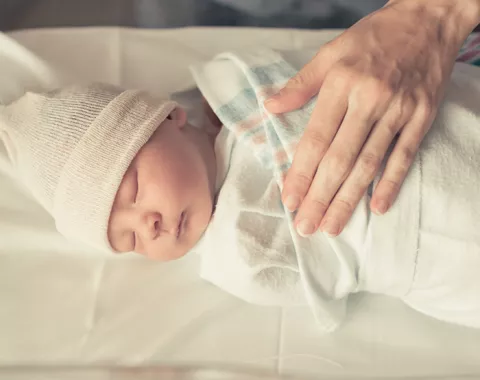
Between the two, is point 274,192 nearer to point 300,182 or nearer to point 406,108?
point 300,182

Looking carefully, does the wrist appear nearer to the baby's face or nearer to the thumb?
the thumb

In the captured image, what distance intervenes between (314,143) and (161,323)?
366 millimetres

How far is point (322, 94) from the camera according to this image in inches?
29.8

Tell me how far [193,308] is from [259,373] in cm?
14

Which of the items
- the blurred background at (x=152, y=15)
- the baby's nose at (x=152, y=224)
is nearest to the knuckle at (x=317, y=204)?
the baby's nose at (x=152, y=224)

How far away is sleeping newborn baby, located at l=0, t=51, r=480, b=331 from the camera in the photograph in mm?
761

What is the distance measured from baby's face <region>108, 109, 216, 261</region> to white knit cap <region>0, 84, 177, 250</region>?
2cm

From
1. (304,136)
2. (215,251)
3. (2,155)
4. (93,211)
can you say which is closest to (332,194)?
(304,136)

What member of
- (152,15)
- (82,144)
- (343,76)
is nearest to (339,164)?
(343,76)

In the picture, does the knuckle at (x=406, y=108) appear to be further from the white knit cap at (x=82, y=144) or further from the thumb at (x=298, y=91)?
the white knit cap at (x=82, y=144)

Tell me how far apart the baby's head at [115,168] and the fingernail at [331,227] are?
7.5 inches

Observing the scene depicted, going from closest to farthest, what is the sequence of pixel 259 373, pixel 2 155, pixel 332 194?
pixel 332 194, pixel 259 373, pixel 2 155

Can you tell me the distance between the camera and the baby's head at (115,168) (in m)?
0.81

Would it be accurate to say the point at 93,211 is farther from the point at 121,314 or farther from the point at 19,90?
the point at 19,90
